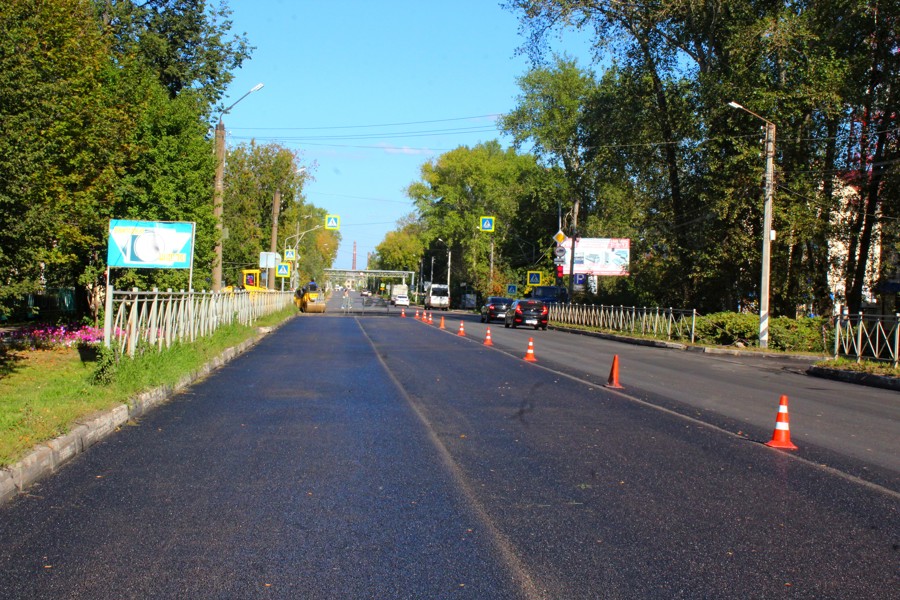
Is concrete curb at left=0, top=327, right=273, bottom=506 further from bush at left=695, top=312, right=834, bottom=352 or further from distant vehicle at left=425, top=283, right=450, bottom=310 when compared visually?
distant vehicle at left=425, top=283, right=450, bottom=310

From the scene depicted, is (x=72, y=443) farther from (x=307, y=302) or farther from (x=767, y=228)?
(x=307, y=302)

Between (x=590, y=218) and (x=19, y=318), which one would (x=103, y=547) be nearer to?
(x=19, y=318)

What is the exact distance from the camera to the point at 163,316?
1659 cm

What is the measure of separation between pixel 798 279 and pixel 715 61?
9.17m

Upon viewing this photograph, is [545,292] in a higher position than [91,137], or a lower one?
lower

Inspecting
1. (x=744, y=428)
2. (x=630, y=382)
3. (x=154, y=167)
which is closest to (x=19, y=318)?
(x=154, y=167)

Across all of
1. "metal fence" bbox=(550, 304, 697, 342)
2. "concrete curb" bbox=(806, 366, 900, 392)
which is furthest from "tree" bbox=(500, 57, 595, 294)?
"concrete curb" bbox=(806, 366, 900, 392)

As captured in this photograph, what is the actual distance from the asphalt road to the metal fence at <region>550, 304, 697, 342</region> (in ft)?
66.8

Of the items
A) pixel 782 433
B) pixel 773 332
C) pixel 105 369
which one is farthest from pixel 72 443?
pixel 773 332

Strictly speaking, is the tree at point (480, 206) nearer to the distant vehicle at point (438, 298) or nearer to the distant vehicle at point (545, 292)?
the distant vehicle at point (438, 298)

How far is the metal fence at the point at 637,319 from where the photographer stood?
3192 cm

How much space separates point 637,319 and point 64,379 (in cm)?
2829

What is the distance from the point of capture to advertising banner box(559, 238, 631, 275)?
52781 mm

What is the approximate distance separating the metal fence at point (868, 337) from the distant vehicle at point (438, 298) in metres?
66.1
